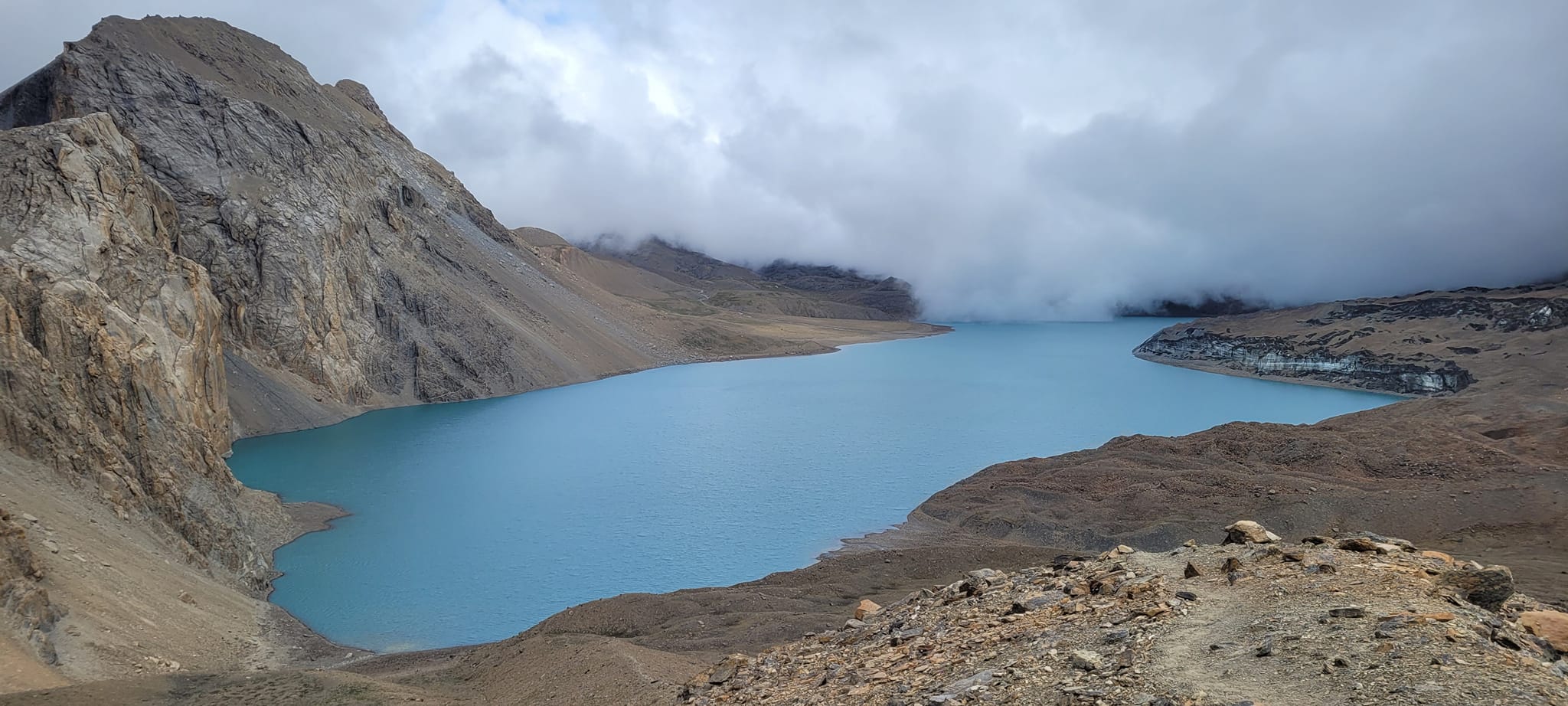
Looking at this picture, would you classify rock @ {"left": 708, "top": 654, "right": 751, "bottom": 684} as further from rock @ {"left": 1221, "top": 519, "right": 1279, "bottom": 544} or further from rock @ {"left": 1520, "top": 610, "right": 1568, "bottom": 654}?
rock @ {"left": 1520, "top": 610, "right": 1568, "bottom": 654}

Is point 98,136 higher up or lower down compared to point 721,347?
higher up

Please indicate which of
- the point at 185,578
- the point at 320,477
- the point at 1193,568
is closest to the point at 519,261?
the point at 320,477

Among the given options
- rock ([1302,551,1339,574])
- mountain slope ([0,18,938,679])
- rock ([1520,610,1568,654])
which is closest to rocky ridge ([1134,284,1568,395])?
mountain slope ([0,18,938,679])

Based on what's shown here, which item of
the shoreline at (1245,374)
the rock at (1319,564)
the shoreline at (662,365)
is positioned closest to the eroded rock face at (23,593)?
the rock at (1319,564)

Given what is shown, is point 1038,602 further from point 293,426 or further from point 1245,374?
point 1245,374

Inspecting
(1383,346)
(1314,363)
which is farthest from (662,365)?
(1383,346)

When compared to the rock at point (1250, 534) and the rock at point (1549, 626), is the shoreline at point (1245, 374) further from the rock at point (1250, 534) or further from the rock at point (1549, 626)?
the rock at point (1549, 626)

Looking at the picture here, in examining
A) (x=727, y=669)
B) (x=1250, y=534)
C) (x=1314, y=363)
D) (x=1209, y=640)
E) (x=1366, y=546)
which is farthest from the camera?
(x=1314, y=363)

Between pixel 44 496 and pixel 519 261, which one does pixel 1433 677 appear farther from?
pixel 519 261
